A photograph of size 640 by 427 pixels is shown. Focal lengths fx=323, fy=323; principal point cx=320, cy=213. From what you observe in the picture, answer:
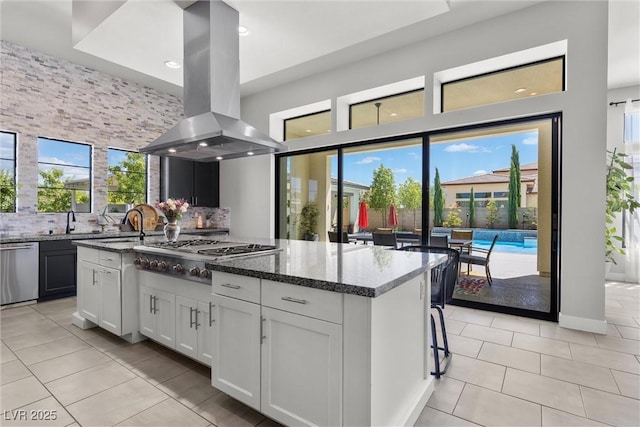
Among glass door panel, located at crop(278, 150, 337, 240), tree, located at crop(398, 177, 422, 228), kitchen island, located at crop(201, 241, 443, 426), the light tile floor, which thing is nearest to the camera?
kitchen island, located at crop(201, 241, 443, 426)

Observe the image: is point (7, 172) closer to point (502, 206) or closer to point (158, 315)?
point (158, 315)

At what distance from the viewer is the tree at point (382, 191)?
466 cm

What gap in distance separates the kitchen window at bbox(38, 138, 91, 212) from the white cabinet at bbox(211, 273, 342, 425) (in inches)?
169

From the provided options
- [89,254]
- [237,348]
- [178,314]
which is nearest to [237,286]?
[237,348]

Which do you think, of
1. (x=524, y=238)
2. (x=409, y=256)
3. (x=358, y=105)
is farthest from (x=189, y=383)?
(x=358, y=105)

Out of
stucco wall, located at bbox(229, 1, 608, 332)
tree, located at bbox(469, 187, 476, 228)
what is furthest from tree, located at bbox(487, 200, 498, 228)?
stucco wall, located at bbox(229, 1, 608, 332)

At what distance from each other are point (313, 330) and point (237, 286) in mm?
558

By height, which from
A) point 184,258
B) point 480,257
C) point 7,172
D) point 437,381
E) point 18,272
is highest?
point 7,172

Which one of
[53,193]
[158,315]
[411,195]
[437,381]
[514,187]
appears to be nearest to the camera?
[437,381]

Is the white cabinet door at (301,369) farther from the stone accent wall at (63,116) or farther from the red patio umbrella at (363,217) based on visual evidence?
the stone accent wall at (63,116)

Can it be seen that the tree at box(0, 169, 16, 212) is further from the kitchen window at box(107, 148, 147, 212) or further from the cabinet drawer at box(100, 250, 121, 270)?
the cabinet drawer at box(100, 250, 121, 270)

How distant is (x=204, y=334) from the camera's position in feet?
7.53

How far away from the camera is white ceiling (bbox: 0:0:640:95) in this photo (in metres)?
2.76

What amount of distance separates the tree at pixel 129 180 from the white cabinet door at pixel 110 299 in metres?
2.79
